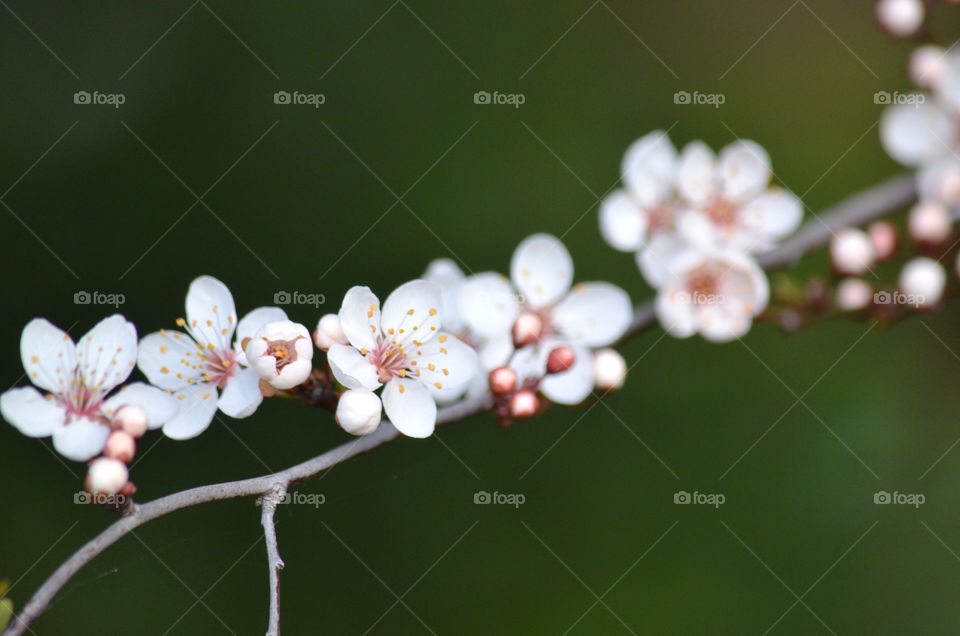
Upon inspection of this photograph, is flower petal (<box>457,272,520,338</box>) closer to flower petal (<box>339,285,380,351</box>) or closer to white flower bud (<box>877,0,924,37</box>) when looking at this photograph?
flower petal (<box>339,285,380,351</box>)

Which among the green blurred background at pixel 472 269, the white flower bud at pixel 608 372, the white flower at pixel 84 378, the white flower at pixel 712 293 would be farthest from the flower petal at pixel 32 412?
the green blurred background at pixel 472 269

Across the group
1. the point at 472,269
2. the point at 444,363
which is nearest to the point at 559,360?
the point at 444,363

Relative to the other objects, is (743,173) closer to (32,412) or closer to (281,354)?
(281,354)

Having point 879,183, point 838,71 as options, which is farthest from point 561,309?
point 838,71

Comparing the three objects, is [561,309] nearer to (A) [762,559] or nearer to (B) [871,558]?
(A) [762,559]

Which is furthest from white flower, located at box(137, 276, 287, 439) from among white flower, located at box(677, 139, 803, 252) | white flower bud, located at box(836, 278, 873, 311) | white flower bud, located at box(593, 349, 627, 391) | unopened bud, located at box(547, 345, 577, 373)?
white flower bud, located at box(836, 278, 873, 311)

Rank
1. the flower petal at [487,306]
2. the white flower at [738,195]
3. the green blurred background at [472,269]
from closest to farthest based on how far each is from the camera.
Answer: the flower petal at [487,306] < the white flower at [738,195] < the green blurred background at [472,269]

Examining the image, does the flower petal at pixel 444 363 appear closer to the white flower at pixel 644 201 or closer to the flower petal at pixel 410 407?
the flower petal at pixel 410 407
